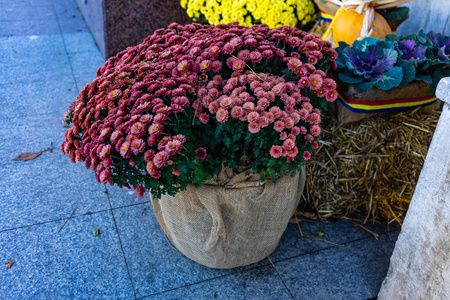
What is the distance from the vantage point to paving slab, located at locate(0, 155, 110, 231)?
2688mm

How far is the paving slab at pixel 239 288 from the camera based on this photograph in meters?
2.21

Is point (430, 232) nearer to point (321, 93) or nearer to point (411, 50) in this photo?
point (321, 93)

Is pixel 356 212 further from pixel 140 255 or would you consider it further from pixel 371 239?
pixel 140 255

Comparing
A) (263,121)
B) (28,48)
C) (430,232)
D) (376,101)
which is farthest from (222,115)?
(28,48)

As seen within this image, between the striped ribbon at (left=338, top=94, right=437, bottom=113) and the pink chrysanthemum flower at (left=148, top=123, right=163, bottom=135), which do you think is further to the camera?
the striped ribbon at (left=338, top=94, right=437, bottom=113)

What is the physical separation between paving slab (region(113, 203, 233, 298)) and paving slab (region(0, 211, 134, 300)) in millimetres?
67

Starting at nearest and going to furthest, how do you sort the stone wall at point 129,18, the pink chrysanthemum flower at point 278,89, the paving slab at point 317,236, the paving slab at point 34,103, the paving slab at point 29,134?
the pink chrysanthemum flower at point 278,89, the paving slab at point 317,236, the paving slab at point 29,134, the paving slab at point 34,103, the stone wall at point 129,18

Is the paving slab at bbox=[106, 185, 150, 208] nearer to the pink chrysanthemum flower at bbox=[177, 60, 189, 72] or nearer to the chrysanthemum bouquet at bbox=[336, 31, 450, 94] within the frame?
the pink chrysanthemum flower at bbox=[177, 60, 189, 72]

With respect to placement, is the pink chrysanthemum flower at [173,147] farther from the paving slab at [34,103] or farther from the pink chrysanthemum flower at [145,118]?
the paving slab at [34,103]

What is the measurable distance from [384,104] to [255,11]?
1812 millimetres

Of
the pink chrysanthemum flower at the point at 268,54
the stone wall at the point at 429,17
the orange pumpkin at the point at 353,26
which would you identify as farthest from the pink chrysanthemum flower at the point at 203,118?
the stone wall at the point at 429,17

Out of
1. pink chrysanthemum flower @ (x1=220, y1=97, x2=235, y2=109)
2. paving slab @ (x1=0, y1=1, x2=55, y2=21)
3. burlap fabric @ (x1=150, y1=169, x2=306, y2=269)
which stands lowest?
paving slab @ (x1=0, y1=1, x2=55, y2=21)

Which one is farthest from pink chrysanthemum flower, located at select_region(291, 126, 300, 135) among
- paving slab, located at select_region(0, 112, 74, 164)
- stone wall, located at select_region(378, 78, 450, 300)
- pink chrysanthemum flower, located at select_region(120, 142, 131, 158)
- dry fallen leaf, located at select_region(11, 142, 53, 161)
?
dry fallen leaf, located at select_region(11, 142, 53, 161)

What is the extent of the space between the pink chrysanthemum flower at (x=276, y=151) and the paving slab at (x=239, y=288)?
3.33ft
